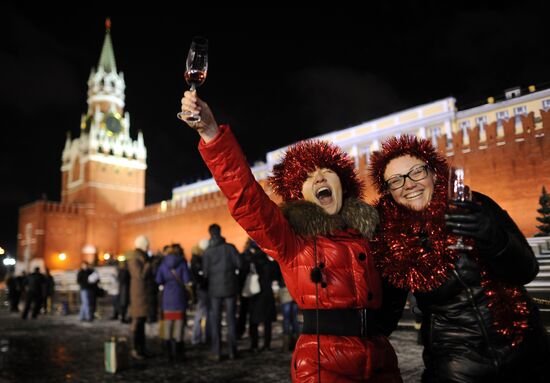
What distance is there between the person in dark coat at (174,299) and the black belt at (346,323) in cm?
363

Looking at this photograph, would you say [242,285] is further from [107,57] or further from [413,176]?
[107,57]

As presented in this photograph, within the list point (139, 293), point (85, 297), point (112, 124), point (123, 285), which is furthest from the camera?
point (112, 124)

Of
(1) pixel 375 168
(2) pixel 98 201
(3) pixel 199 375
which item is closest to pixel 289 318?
(3) pixel 199 375

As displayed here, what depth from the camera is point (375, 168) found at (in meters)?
1.93

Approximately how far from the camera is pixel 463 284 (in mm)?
1493

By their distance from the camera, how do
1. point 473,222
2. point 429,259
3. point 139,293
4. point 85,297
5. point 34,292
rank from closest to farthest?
1. point 473,222
2. point 429,259
3. point 139,293
4. point 85,297
5. point 34,292

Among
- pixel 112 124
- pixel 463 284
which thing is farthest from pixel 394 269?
pixel 112 124

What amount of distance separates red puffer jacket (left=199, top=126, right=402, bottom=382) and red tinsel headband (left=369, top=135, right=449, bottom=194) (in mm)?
307

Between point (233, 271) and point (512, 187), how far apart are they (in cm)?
1226

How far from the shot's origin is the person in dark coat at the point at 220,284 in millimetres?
4820

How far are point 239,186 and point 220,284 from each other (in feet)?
11.8

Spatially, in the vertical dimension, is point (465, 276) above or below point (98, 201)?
below

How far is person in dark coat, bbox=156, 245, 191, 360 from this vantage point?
4848 millimetres

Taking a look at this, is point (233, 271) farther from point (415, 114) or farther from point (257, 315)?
point (415, 114)
